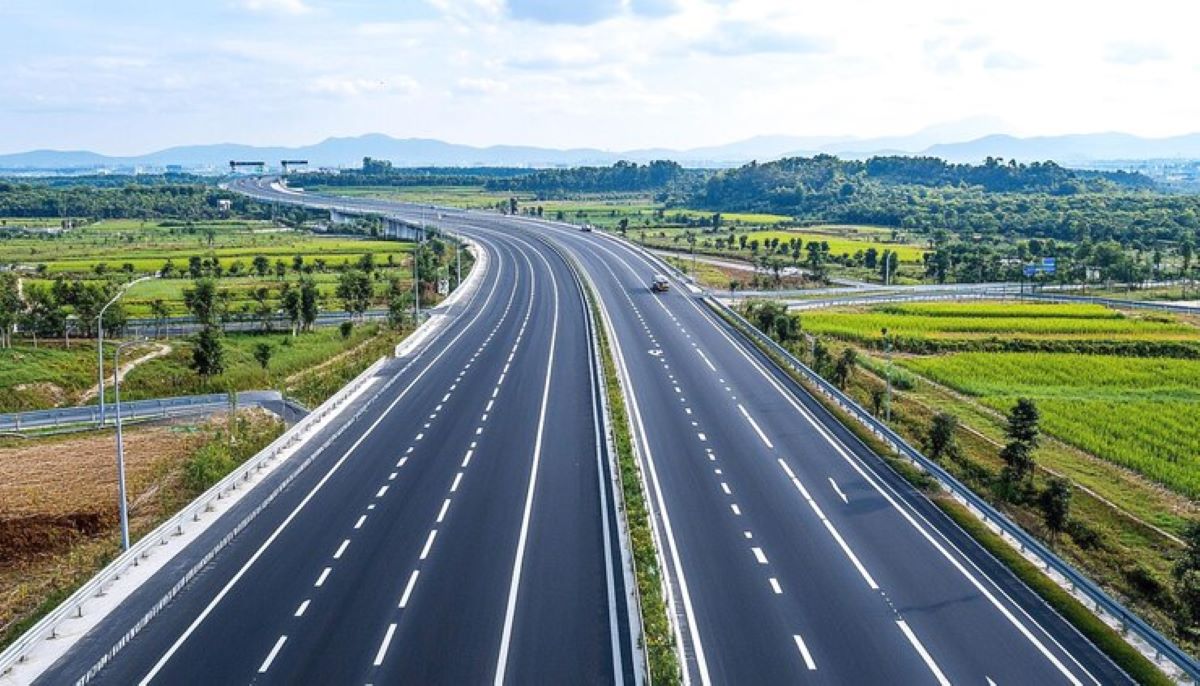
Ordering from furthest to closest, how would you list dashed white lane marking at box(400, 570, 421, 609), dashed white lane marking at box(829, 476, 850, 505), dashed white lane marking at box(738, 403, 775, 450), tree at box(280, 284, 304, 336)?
1. tree at box(280, 284, 304, 336)
2. dashed white lane marking at box(738, 403, 775, 450)
3. dashed white lane marking at box(829, 476, 850, 505)
4. dashed white lane marking at box(400, 570, 421, 609)

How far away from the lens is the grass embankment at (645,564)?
21.1 metres

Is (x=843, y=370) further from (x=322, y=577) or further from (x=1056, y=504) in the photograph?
(x=322, y=577)

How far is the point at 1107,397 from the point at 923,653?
3875 cm

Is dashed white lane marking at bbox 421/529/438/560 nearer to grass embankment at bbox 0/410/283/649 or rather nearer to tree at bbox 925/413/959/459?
grass embankment at bbox 0/410/283/649

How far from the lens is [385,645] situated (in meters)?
22.7

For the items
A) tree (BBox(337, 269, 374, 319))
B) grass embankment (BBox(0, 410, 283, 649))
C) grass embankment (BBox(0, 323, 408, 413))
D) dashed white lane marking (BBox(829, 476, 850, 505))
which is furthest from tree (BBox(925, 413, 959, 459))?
tree (BBox(337, 269, 374, 319))

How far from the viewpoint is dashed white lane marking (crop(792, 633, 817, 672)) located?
2191cm

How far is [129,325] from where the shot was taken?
74062 millimetres

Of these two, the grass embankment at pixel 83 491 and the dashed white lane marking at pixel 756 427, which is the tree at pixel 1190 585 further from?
the grass embankment at pixel 83 491

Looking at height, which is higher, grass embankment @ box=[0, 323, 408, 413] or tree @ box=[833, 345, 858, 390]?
tree @ box=[833, 345, 858, 390]

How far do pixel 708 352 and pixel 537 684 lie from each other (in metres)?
43.4

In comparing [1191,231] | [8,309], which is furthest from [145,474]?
[1191,231]

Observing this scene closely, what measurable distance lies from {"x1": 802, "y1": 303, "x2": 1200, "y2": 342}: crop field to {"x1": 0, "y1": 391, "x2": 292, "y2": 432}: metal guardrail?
43.7 metres

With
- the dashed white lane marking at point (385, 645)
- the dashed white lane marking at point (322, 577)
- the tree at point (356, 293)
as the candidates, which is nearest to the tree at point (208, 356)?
the tree at point (356, 293)
